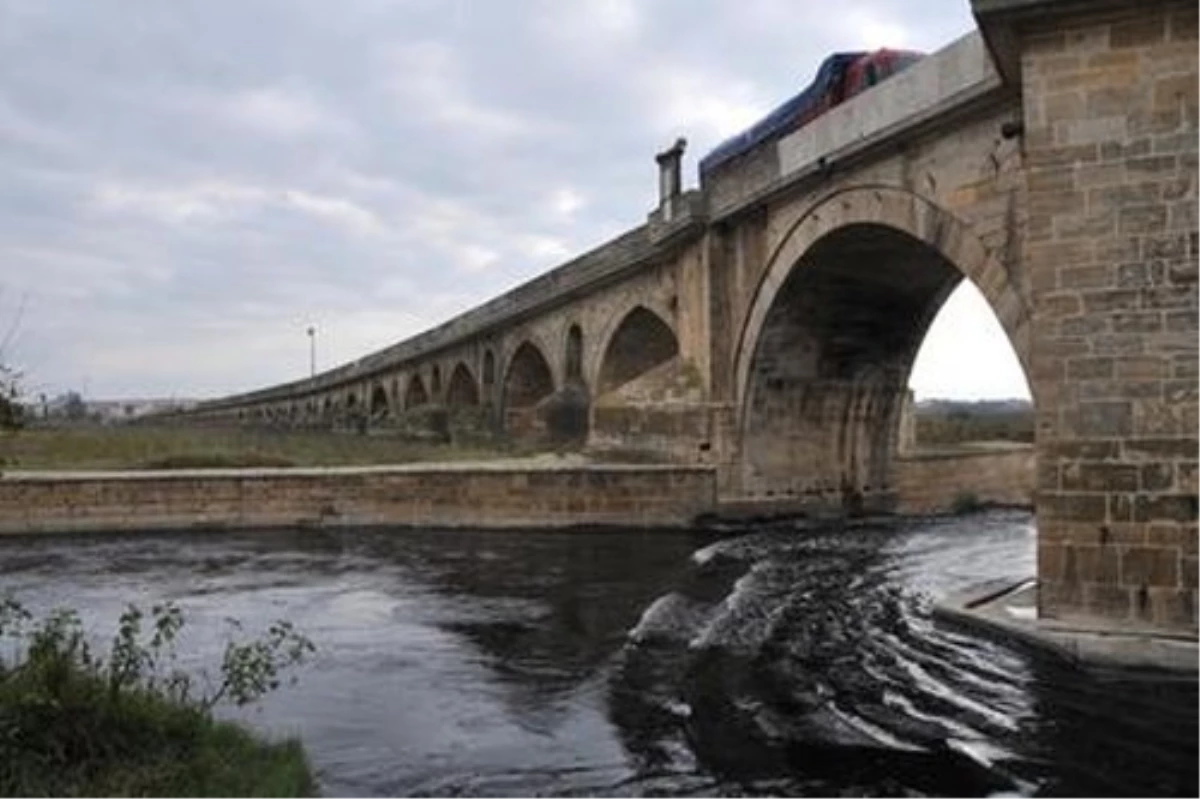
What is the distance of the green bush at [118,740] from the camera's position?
16.2 feet

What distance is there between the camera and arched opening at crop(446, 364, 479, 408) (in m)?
47.5

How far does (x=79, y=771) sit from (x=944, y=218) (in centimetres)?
1146

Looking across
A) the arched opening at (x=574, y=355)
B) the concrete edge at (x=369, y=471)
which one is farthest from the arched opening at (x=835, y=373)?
the arched opening at (x=574, y=355)

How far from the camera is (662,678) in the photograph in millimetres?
9086

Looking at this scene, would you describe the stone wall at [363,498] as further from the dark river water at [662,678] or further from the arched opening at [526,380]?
the arched opening at [526,380]

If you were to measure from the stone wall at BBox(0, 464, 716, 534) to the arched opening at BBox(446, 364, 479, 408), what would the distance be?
1030 inches

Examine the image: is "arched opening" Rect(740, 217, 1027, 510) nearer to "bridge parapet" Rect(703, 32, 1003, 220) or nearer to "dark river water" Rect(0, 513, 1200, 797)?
"bridge parapet" Rect(703, 32, 1003, 220)

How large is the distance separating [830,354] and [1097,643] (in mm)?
13001

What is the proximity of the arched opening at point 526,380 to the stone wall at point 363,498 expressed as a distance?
17372mm

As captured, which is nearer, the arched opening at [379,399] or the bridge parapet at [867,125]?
the bridge parapet at [867,125]

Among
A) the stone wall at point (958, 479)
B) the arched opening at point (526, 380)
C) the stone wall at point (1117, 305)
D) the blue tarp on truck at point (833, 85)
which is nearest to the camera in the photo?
the stone wall at point (1117, 305)

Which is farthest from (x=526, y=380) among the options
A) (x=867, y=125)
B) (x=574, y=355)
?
(x=867, y=125)

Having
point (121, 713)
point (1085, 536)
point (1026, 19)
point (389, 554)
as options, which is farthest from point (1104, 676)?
point (389, 554)

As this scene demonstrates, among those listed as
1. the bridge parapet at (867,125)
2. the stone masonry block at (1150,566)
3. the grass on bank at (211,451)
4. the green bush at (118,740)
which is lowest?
the green bush at (118,740)
